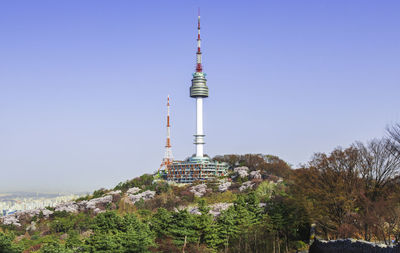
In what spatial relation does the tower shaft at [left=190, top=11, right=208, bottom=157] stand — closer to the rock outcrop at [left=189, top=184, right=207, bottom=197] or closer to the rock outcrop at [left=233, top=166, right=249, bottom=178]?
the rock outcrop at [left=233, top=166, right=249, bottom=178]

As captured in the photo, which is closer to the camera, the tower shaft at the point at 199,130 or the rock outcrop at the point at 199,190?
the rock outcrop at the point at 199,190

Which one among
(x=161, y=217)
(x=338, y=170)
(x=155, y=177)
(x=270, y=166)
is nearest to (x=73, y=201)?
(x=155, y=177)

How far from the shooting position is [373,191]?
31.2 metres

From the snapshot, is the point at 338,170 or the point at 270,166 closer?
the point at 338,170

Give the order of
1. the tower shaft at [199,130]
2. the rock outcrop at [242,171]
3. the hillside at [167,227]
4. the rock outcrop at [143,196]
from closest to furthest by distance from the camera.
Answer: the hillside at [167,227]
the rock outcrop at [143,196]
the rock outcrop at [242,171]
the tower shaft at [199,130]

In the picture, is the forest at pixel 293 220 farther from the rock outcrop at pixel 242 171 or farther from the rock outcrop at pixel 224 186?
the rock outcrop at pixel 242 171

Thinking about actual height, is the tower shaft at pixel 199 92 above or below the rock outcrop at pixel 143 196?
above

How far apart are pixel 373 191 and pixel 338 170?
277cm

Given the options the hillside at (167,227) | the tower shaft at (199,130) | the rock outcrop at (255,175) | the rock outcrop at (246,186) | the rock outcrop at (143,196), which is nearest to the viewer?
the hillside at (167,227)

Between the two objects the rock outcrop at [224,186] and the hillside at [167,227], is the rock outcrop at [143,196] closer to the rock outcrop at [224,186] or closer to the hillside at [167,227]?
the hillside at [167,227]

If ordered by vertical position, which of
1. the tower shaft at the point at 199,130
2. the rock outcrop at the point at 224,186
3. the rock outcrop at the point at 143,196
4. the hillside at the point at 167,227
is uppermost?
the tower shaft at the point at 199,130

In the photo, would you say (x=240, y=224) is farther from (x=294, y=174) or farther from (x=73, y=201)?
(x=73, y=201)

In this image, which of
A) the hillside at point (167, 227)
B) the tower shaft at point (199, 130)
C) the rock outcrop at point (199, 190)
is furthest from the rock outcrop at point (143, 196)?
the tower shaft at point (199, 130)

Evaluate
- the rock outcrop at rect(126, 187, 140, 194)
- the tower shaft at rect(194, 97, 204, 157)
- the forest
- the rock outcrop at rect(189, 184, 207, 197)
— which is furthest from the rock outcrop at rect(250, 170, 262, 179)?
the forest
